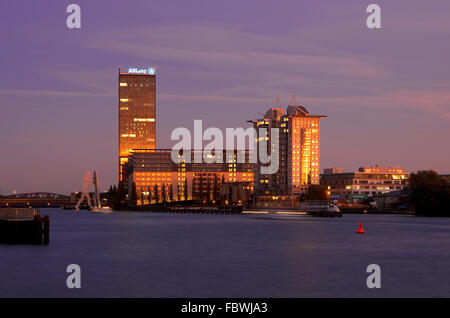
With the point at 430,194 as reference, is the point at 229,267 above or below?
below

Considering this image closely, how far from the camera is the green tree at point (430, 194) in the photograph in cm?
18675

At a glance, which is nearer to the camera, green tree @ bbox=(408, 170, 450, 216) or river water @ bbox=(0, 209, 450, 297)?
river water @ bbox=(0, 209, 450, 297)

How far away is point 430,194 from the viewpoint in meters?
189

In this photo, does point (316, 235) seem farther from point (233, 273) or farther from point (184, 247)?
point (233, 273)

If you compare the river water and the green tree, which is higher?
the green tree

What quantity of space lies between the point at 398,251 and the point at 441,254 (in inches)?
216

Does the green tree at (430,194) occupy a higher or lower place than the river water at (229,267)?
higher

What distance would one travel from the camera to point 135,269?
59188 millimetres

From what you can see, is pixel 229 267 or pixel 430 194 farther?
pixel 430 194

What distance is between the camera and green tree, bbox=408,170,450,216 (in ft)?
613

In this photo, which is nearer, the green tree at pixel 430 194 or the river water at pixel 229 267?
the river water at pixel 229 267
